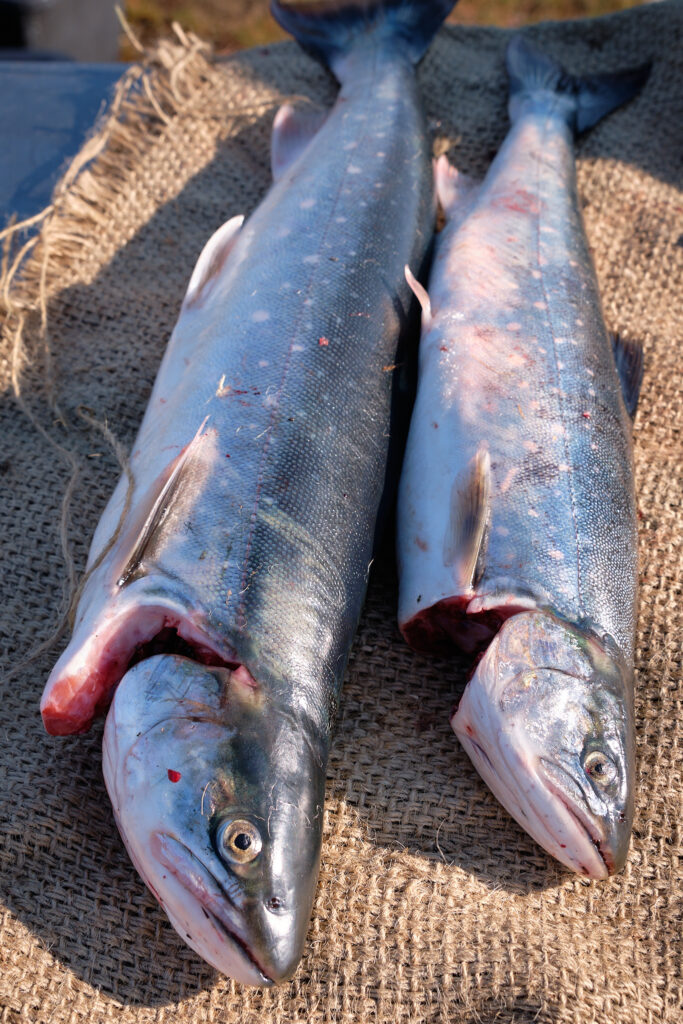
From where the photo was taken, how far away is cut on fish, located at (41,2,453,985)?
1879 mm

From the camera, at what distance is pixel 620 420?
9.41ft

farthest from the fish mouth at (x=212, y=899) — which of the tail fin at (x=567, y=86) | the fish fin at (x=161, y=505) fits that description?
the tail fin at (x=567, y=86)

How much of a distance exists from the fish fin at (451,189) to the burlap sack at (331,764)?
2.35ft

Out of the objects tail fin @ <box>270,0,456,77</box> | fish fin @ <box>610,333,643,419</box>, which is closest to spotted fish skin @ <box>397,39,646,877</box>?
fish fin @ <box>610,333,643,419</box>

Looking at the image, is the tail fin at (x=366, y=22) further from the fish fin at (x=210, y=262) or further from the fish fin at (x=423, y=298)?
the fish fin at (x=423, y=298)

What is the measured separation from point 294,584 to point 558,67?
316cm

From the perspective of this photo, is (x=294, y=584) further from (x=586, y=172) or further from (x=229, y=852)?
(x=586, y=172)

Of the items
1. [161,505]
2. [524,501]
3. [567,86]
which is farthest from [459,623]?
[567,86]

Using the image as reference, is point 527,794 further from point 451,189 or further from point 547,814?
point 451,189

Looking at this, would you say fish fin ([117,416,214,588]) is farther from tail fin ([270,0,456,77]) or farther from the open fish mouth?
tail fin ([270,0,456,77])

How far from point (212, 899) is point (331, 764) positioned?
68 centimetres

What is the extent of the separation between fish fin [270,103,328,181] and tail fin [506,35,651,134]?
0.98 meters

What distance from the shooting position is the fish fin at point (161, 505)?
2191 mm

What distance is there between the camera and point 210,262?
9.78 ft
